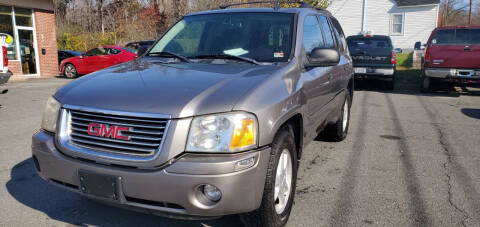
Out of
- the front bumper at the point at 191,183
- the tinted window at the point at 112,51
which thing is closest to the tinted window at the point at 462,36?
the front bumper at the point at 191,183

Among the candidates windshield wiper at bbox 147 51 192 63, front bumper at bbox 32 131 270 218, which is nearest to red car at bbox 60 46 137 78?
windshield wiper at bbox 147 51 192 63

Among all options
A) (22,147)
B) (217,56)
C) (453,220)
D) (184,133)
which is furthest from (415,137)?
(22,147)

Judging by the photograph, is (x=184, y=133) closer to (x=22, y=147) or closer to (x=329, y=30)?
(x=329, y=30)

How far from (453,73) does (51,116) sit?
9.98 metres

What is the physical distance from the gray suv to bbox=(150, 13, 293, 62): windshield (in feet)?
0.51

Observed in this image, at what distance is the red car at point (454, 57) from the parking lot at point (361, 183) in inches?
113

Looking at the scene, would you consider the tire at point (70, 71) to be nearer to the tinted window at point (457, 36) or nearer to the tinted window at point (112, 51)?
the tinted window at point (112, 51)

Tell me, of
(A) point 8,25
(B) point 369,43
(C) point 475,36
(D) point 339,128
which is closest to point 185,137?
(D) point 339,128

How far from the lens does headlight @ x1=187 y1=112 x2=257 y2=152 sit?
2322 millimetres

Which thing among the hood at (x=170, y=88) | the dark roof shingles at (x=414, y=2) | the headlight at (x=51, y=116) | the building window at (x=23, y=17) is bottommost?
the headlight at (x=51, y=116)

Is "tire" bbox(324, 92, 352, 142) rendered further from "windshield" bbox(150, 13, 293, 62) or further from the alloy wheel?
the alloy wheel

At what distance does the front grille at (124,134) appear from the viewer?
92.2 inches

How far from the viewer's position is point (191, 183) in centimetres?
225

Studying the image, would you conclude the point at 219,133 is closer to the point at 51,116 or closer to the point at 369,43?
the point at 51,116
